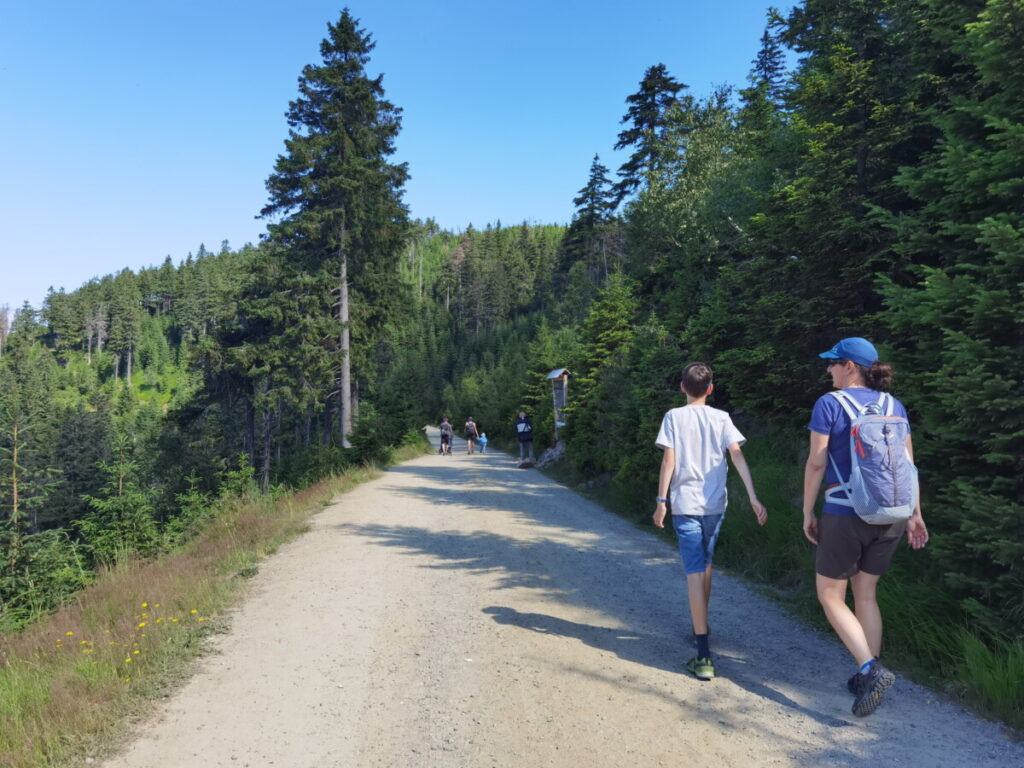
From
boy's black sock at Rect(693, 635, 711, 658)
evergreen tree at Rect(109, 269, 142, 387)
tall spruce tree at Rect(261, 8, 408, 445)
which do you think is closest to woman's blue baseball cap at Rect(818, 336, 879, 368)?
boy's black sock at Rect(693, 635, 711, 658)

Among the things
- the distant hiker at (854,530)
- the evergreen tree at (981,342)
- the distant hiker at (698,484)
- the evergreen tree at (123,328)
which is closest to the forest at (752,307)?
the evergreen tree at (981,342)

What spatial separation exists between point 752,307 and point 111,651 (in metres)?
8.88

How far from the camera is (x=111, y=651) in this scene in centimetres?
434

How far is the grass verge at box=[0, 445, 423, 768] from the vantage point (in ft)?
10.7

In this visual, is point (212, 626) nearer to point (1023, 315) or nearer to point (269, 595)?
point (269, 595)

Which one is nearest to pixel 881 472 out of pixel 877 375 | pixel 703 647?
pixel 877 375

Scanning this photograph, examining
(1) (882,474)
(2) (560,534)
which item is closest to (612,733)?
(1) (882,474)

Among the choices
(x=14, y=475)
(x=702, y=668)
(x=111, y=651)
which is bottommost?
(x=14, y=475)

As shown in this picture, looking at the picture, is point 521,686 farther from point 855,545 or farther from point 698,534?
point 855,545

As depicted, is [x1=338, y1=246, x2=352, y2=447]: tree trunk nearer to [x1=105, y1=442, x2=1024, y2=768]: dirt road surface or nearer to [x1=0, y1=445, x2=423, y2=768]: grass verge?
[x1=0, y1=445, x2=423, y2=768]: grass verge

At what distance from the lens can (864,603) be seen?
3527mm

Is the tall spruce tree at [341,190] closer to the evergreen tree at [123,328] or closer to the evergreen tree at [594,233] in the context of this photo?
the evergreen tree at [594,233]

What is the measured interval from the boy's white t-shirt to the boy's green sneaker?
3.19ft

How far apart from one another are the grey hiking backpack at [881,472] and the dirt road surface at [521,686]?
3.98 ft
